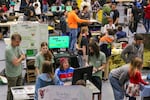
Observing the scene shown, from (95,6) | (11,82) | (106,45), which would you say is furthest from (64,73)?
(95,6)

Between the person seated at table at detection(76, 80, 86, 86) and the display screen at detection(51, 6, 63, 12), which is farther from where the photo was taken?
the display screen at detection(51, 6, 63, 12)

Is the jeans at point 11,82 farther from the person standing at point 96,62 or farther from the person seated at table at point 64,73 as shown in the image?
the person standing at point 96,62

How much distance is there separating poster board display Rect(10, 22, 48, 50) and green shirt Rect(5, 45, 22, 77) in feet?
9.40

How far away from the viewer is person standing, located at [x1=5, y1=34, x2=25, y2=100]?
8.11 m

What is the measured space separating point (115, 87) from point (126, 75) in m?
0.51

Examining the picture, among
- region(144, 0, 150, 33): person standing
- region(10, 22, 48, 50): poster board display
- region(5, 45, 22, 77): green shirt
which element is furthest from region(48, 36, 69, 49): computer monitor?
region(144, 0, 150, 33): person standing

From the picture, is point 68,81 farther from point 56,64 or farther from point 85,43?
point 85,43

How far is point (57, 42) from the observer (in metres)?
11.7

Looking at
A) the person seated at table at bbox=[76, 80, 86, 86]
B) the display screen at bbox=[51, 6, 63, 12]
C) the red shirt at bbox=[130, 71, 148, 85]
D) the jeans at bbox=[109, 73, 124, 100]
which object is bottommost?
the jeans at bbox=[109, 73, 124, 100]

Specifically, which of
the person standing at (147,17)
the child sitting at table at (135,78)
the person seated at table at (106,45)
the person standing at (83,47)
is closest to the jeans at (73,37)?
the person standing at (83,47)

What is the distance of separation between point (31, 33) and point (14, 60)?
3.22 metres

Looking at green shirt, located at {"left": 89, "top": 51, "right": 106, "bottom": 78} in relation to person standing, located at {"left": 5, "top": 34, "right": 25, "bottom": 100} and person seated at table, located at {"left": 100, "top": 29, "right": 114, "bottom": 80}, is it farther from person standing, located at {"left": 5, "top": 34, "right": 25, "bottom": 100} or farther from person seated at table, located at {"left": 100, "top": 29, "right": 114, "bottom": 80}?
person seated at table, located at {"left": 100, "top": 29, "right": 114, "bottom": 80}

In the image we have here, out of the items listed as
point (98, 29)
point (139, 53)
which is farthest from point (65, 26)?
point (139, 53)

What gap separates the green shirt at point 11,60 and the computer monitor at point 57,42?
3.31 meters
